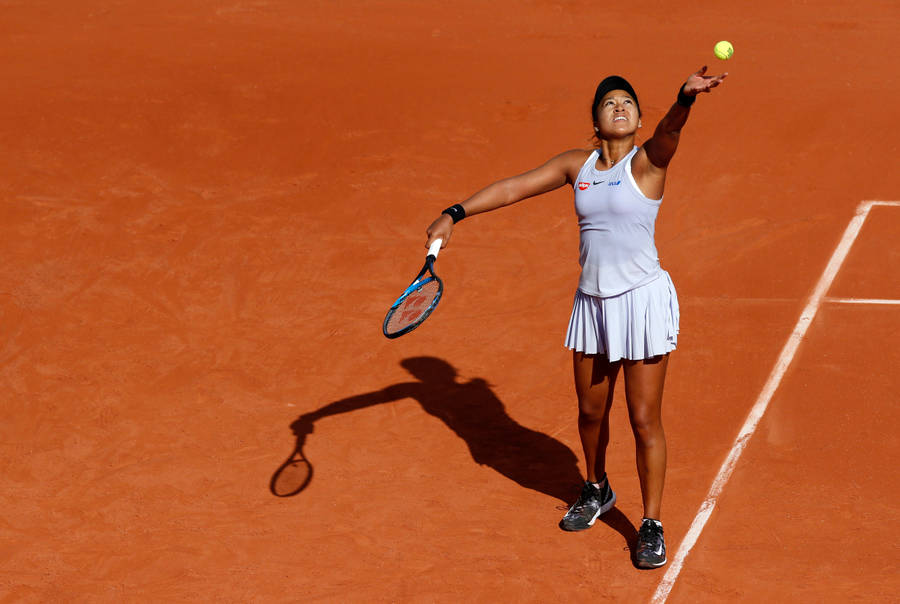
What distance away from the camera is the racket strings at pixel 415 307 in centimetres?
608

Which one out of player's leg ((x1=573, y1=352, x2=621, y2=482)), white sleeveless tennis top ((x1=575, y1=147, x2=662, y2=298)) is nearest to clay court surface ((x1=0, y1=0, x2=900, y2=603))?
player's leg ((x1=573, y1=352, x2=621, y2=482))

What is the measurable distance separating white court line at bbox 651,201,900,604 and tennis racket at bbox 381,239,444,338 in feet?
6.61

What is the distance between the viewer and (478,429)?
26.3 feet

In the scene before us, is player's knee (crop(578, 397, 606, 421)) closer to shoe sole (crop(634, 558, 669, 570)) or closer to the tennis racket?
shoe sole (crop(634, 558, 669, 570))

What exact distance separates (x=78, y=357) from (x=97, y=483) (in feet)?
6.67

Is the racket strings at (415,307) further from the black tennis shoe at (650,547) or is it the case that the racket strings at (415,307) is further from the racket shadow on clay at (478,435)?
the black tennis shoe at (650,547)

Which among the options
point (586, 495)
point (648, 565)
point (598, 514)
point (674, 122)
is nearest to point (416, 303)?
point (586, 495)

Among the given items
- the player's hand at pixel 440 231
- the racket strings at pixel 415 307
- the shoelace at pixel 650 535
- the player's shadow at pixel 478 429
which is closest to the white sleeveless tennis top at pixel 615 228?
the player's hand at pixel 440 231

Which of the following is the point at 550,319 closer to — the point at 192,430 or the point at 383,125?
the point at 192,430

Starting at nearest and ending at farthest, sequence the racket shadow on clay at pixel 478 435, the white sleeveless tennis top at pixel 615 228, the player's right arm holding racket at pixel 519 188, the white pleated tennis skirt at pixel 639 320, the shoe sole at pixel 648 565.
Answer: the white sleeveless tennis top at pixel 615 228, the white pleated tennis skirt at pixel 639 320, the player's right arm holding racket at pixel 519 188, the shoe sole at pixel 648 565, the racket shadow on clay at pixel 478 435

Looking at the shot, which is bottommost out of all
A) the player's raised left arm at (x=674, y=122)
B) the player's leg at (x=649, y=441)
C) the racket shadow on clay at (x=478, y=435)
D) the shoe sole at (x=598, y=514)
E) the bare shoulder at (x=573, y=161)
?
the racket shadow on clay at (x=478, y=435)

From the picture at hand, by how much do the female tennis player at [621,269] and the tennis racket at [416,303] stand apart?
20 centimetres

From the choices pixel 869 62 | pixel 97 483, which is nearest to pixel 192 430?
pixel 97 483

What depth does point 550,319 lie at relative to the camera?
9656 mm
